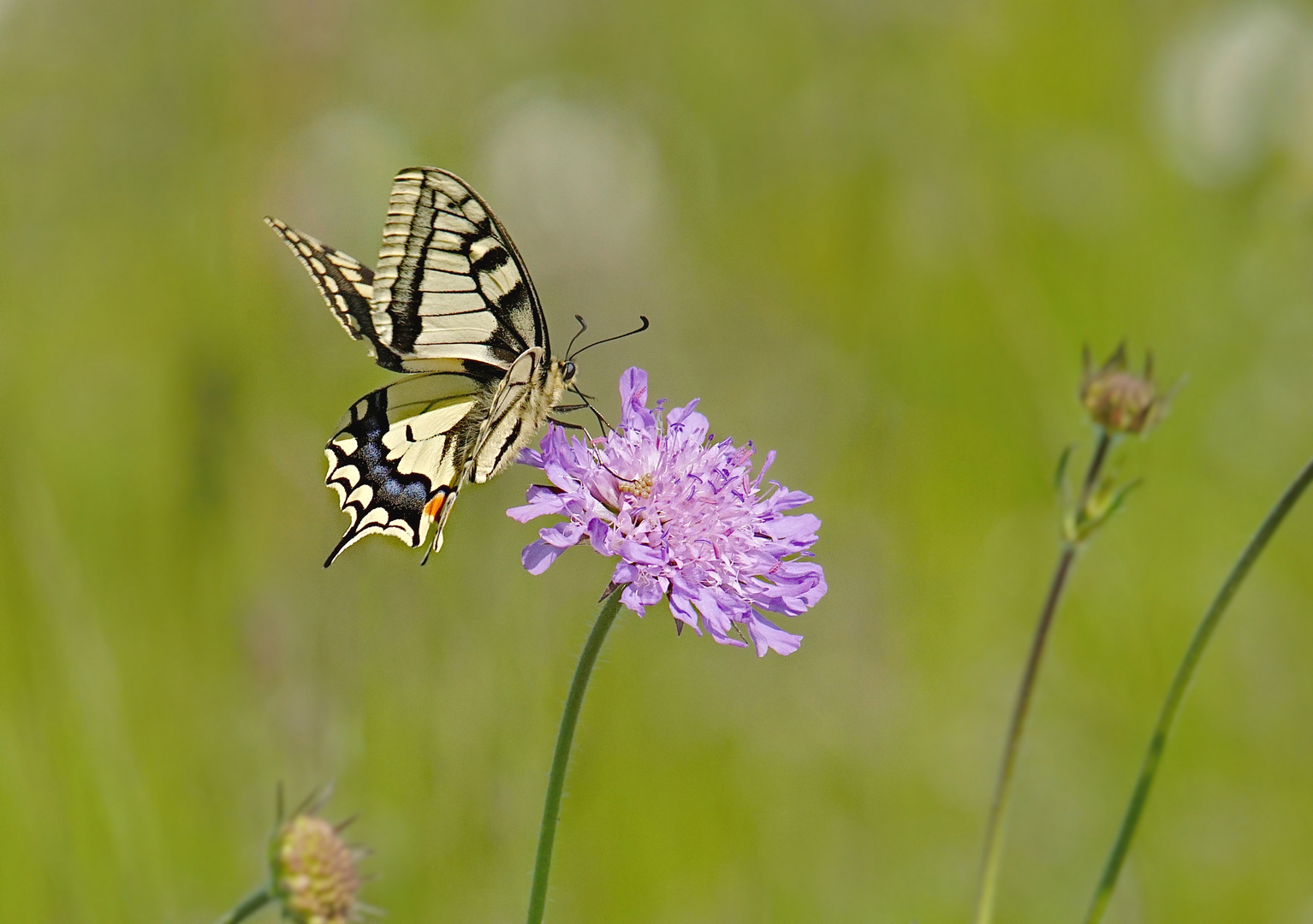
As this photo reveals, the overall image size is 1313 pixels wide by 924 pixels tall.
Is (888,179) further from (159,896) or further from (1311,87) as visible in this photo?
(159,896)

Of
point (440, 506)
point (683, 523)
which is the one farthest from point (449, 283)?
point (683, 523)

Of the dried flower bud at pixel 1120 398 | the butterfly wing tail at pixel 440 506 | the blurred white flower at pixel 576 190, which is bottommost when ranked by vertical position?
the butterfly wing tail at pixel 440 506

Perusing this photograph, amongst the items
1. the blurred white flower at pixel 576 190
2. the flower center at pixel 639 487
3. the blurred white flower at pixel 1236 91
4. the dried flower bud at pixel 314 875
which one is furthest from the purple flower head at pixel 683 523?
the blurred white flower at pixel 1236 91

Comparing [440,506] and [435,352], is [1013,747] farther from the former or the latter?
[435,352]

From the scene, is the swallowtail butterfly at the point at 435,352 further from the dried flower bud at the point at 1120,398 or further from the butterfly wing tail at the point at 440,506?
the dried flower bud at the point at 1120,398

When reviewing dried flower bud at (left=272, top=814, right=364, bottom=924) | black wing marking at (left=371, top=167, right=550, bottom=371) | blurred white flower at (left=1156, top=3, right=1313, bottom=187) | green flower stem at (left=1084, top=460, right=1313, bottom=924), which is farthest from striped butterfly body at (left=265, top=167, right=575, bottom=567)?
blurred white flower at (left=1156, top=3, right=1313, bottom=187)

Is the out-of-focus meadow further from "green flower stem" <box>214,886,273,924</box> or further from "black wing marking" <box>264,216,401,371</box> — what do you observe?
"green flower stem" <box>214,886,273,924</box>
